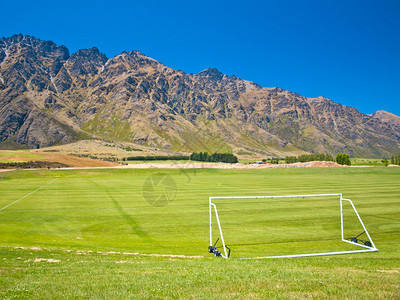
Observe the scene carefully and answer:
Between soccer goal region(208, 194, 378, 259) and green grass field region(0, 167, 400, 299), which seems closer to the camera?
green grass field region(0, 167, 400, 299)

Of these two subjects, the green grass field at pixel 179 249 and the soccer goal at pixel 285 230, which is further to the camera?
the soccer goal at pixel 285 230

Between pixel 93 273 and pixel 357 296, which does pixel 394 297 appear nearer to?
pixel 357 296

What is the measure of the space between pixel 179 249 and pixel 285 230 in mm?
10565

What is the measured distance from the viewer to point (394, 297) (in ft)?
27.4

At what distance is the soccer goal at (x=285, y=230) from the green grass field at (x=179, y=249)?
0.11 meters

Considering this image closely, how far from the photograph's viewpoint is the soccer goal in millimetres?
19094

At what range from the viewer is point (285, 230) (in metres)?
24.5

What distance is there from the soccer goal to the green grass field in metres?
0.11

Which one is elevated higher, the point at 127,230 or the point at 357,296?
the point at 357,296

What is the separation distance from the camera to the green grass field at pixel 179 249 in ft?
31.1

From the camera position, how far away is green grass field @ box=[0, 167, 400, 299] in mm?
9469

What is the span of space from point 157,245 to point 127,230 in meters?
5.63

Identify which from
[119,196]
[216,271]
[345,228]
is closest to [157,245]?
[216,271]

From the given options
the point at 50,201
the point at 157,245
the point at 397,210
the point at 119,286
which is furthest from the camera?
the point at 50,201
